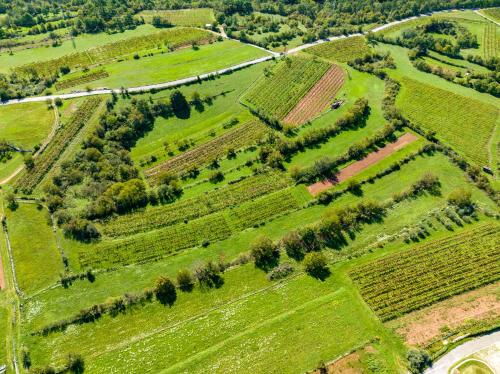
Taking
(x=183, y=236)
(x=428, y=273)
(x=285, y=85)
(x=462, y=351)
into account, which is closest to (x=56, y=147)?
(x=183, y=236)

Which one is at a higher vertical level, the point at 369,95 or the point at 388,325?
the point at 369,95

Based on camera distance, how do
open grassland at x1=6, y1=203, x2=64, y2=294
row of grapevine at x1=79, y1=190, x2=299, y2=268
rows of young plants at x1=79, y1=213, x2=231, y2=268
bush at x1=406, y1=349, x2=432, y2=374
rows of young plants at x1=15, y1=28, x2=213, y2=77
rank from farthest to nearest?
1. rows of young plants at x1=15, y1=28, x2=213, y2=77
2. row of grapevine at x1=79, y1=190, x2=299, y2=268
3. rows of young plants at x1=79, y1=213, x2=231, y2=268
4. open grassland at x1=6, y1=203, x2=64, y2=294
5. bush at x1=406, y1=349, x2=432, y2=374

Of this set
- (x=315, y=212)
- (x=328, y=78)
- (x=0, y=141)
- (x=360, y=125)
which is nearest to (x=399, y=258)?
(x=315, y=212)

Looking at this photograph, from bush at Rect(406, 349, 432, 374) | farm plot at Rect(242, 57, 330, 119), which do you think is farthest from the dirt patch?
farm plot at Rect(242, 57, 330, 119)

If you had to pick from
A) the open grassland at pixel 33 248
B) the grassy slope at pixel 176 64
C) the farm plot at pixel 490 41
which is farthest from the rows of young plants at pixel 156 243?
the farm plot at pixel 490 41

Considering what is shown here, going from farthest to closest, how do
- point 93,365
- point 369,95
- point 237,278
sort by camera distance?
point 369,95 → point 237,278 → point 93,365

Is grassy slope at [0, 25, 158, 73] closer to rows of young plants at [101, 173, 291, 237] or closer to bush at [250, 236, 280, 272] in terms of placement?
rows of young plants at [101, 173, 291, 237]

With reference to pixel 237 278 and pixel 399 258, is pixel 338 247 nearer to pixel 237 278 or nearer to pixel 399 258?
pixel 399 258
